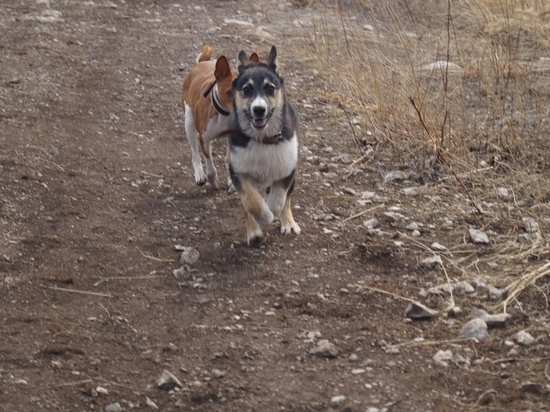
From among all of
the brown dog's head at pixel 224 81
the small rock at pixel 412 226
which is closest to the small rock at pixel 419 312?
the small rock at pixel 412 226

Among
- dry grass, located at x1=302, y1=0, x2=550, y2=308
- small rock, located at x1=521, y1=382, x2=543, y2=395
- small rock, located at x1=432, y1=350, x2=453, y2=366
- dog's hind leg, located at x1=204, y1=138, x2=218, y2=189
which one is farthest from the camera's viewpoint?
dog's hind leg, located at x1=204, y1=138, x2=218, y2=189

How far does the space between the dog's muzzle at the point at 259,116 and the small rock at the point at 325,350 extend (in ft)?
5.99

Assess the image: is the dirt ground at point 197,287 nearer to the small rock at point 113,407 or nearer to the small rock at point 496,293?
the small rock at point 113,407

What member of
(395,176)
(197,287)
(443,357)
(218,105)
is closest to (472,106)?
(395,176)

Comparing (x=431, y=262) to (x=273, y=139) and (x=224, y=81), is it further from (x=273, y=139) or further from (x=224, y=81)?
(x=224, y=81)

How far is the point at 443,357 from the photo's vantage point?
5129 mm

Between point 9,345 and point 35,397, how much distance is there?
23.7 inches

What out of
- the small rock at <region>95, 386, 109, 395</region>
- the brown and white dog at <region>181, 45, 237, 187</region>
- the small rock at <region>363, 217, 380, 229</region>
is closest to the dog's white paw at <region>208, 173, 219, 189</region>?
the brown and white dog at <region>181, 45, 237, 187</region>

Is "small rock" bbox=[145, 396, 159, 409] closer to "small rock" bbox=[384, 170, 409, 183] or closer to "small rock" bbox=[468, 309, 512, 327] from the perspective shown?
"small rock" bbox=[468, 309, 512, 327]

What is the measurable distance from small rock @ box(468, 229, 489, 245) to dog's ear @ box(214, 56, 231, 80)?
1.87 meters

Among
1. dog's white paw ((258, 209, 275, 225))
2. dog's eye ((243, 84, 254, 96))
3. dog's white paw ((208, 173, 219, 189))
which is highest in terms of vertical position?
dog's eye ((243, 84, 254, 96))

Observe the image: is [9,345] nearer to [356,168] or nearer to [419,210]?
[419,210]

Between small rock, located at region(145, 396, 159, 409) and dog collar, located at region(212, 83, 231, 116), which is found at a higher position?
dog collar, located at region(212, 83, 231, 116)

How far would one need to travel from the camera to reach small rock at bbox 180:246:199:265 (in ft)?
21.6
